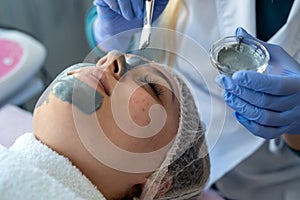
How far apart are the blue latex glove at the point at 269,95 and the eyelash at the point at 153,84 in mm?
131

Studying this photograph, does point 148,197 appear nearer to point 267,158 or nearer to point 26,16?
point 267,158

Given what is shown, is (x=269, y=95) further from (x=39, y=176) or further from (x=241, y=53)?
(x=39, y=176)

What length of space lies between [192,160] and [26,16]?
1223mm

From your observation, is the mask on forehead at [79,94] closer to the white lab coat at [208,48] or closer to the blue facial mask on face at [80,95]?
the blue facial mask on face at [80,95]

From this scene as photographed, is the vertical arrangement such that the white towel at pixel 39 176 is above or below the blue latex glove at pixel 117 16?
below

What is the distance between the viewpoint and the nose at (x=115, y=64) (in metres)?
1.04

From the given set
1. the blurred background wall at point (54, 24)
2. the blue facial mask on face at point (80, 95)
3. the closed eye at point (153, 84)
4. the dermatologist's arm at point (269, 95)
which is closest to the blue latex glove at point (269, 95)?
the dermatologist's arm at point (269, 95)

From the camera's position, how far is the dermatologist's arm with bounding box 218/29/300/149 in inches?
41.3

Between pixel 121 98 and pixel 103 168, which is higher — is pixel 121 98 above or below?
above

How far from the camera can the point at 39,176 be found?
97cm

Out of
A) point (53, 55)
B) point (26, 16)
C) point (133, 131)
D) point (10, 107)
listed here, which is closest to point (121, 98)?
point (133, 131)

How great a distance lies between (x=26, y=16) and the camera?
6.72 ft

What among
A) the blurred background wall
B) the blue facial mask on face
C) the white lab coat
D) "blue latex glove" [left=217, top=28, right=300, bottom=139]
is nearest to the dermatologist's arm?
"blue latex glove" [left=217, top=28, right=300, bottom=139]

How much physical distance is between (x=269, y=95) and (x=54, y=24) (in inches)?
50.4
